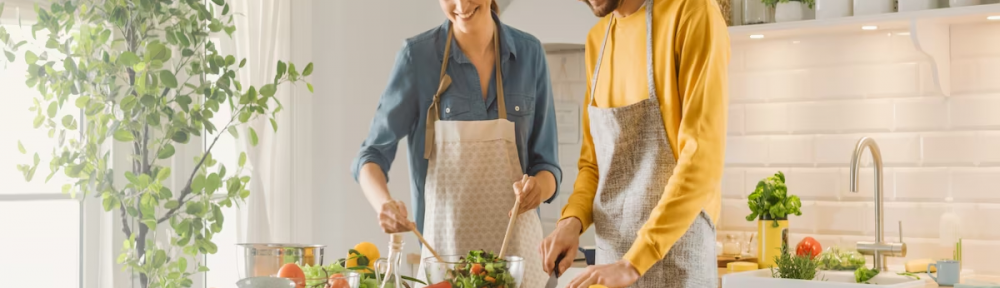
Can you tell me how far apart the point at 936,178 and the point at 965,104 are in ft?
0.77

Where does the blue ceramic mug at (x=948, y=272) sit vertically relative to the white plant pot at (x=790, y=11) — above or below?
below

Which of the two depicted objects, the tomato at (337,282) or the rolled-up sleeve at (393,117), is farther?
the rolled-up sleeve at (393,117)

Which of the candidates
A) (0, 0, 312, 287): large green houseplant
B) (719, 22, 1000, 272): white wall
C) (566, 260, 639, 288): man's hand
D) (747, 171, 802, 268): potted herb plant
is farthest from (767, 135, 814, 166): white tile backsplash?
(566, 260, 639, 288): man's hand

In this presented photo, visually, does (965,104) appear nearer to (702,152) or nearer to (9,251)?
(702,152)

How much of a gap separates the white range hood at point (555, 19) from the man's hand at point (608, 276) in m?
2.01

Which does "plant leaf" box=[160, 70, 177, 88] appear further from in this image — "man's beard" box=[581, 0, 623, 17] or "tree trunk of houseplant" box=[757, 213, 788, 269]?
"tree trunk of houseplant" box=[757, 213, 788, 269]

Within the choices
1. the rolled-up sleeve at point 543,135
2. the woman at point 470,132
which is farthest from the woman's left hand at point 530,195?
the rolled-up sleeve at point 543,135

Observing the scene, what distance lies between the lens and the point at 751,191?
10.8 ft

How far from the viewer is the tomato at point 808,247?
9.48 ft

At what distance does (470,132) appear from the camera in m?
1.98

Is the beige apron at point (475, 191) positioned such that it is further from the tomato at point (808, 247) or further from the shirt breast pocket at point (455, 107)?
the tomato at point (808, 247)

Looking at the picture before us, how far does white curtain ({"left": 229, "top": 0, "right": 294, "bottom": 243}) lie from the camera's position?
3.23 metres

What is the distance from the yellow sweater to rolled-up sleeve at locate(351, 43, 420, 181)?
0.43 m

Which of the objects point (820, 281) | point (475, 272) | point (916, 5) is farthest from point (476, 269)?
point (916, 5)
